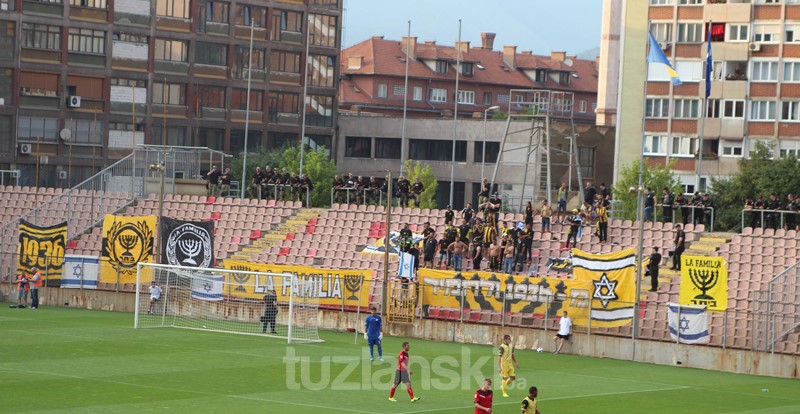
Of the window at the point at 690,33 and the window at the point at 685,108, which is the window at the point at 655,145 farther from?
the window at the point at 690,33

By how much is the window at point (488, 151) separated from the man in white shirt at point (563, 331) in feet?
180

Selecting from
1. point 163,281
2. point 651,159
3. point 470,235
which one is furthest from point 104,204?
point 651,159

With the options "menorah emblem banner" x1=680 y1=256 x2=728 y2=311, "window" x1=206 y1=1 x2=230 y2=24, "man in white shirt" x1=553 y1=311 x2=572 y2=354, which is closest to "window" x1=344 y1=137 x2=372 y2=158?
"window" x1=206 y1=1 x2=230 y2=24

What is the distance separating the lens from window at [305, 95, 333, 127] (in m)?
100

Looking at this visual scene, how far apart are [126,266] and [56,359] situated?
18.8 m

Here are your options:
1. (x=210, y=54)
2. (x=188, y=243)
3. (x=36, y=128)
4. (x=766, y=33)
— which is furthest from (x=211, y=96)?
(x=188, y=243)

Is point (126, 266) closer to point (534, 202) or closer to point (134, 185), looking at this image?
point (134, 185)

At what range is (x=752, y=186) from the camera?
7388 centimetres

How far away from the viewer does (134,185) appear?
215ft

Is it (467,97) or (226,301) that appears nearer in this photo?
(226,301)

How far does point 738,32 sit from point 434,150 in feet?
87.8

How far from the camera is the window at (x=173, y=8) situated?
302ft

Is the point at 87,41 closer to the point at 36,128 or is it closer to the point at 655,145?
the point at 36,128

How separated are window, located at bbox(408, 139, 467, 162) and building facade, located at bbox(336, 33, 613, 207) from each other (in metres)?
0.08
